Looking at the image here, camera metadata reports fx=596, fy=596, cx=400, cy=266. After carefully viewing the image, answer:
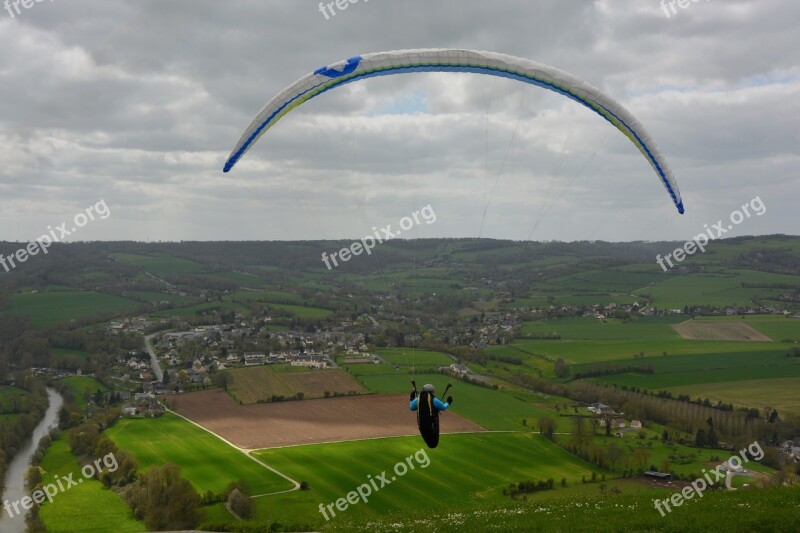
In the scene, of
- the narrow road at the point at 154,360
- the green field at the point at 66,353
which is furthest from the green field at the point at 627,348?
the green field at the point at 66,353

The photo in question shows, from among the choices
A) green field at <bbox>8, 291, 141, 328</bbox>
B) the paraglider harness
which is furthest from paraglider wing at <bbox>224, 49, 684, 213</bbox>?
green field at <bbox>8, 291, 141, 328</bbox>

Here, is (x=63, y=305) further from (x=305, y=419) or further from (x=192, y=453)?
(x=192, y=453)

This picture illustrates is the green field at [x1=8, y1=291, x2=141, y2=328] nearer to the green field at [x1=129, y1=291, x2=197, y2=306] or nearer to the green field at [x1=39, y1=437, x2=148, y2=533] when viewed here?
the green field at [x1=129, y1=291, x2=197, y2=306]

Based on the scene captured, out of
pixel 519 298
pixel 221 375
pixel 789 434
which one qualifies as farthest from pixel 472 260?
pixel 789 434

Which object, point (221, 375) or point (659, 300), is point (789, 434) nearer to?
point (221, 375)

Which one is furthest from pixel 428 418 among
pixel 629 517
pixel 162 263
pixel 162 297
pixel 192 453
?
pixel 162 263

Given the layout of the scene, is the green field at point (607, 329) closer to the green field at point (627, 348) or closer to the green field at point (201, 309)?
the green field at point (627, 348)
